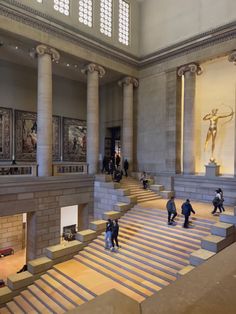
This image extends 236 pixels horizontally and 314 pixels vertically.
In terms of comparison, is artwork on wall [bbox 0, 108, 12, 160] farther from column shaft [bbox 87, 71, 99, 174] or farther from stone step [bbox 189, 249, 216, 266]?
stone step [bbox 189, 249, 216, 266]

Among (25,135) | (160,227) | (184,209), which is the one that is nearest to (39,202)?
(160,227)

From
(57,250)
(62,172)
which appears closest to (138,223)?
(57,250)

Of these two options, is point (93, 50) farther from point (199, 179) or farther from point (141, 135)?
point (199, 179)

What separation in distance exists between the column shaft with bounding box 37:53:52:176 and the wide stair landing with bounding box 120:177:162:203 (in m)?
4.96

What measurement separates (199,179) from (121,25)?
12.5 meters

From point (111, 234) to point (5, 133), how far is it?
38.2ft

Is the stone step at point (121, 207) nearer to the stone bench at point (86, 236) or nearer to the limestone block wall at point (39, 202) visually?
the stone bench at point (86, 236)

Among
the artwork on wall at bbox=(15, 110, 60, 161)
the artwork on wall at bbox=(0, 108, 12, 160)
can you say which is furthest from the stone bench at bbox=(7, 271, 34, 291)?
the artwork on wall at bbox=(15, 110, 60, 161)

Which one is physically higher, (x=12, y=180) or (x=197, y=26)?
(x=197, y=26)

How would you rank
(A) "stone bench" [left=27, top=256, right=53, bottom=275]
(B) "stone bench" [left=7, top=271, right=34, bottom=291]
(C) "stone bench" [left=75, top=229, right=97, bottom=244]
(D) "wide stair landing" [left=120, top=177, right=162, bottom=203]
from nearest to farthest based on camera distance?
(B) "stone bench" [left=7, top=271, right=34, bottom=291], (A) "stone bench" [left=27, top=256, right=53, bottom=275], (C) "stone bench" [left=75, top=229, right=97, bottom=244], (D) "wide stair landing" [left=120, top=177, right=162, bottom=203]

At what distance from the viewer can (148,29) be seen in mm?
19188

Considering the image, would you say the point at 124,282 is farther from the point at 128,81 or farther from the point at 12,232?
the point at 128,81

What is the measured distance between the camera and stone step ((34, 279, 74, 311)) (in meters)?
7.64

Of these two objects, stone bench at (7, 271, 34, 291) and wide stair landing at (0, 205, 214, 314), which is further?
stone bench at (7, 271, 34, 291)
